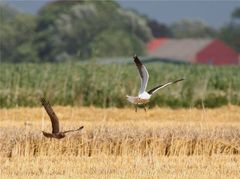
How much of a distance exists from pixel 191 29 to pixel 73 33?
247ft

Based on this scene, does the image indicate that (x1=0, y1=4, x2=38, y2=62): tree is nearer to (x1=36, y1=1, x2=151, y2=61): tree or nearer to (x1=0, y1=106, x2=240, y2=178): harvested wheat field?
(x1=36, y1=1, x2=151, y2=61): tree

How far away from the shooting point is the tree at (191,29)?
161 metres

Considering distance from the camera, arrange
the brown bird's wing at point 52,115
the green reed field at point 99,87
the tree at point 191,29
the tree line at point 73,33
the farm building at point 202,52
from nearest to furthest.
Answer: the brown bird's wing at point 52,115
the green reed field at point 99,87
the tree line at point 73,33
the farm building at point 202,52
the tree at point 191,29

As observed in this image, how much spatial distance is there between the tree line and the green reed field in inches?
2175

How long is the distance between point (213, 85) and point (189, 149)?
1736 cm

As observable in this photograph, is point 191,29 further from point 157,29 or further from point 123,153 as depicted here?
point 123,153

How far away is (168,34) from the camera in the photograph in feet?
492

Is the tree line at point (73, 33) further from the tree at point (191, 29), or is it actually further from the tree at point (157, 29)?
the tree at point (191, 29)

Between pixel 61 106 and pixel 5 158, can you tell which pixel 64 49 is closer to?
pixel 61 106

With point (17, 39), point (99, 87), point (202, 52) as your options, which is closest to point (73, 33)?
point (17, 39)

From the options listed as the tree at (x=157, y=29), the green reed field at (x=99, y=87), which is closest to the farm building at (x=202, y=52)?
the tree at (x=157, y=29)

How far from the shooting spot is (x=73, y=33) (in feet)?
341

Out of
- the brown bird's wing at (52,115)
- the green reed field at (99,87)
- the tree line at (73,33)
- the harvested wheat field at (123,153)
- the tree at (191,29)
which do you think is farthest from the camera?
the tree at (191,29)

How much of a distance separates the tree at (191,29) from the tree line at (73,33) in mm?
38857
